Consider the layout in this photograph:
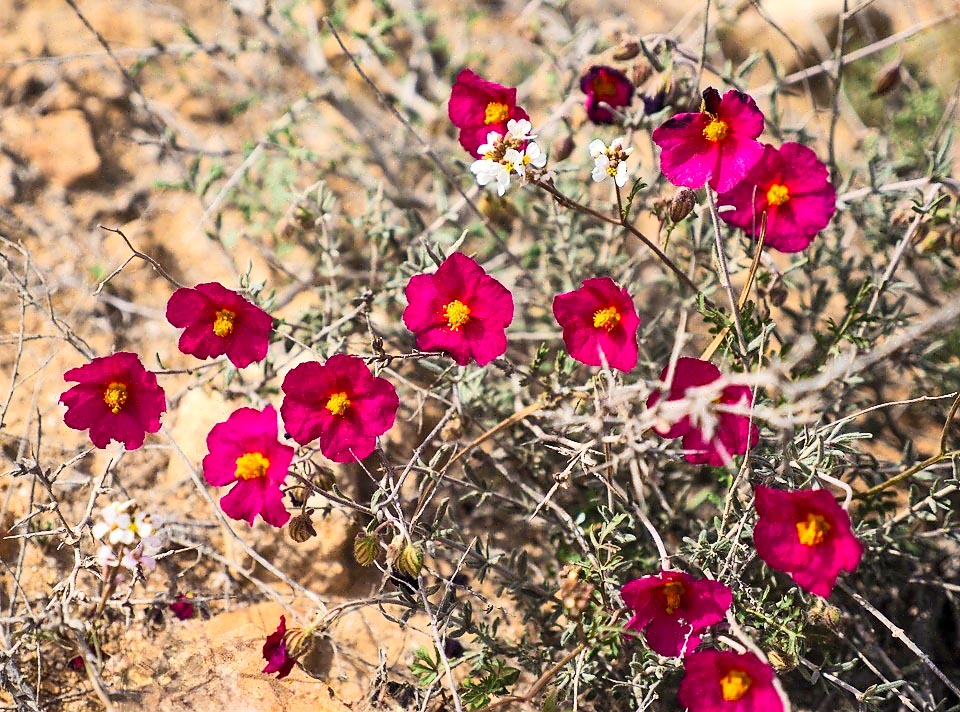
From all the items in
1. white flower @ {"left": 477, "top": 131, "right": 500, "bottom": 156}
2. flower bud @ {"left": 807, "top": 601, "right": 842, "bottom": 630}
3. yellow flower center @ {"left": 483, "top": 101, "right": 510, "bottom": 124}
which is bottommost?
flower bud @ {"left": 807, "top": 601, "right": 842, "bottom": 630}

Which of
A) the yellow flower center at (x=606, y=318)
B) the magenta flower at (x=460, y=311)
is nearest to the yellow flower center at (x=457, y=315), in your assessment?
the magenta flower at (x=460, y=311)

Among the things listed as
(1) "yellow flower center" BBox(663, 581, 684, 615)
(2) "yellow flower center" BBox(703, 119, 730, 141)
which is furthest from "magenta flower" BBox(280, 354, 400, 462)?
(2) "yellow flower center" BBox(703, 119, 730, 141)

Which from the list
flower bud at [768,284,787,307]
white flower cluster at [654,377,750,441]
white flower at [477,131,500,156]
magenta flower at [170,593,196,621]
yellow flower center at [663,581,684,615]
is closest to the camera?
white flower cluster at [654,377,750,441]

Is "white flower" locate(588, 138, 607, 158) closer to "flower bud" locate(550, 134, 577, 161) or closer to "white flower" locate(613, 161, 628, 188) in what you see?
"white flower" locate(613, 161, 628, 188)

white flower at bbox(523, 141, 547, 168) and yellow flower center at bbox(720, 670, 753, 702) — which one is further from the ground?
white flower at bbox(523, 141, 547, 168)

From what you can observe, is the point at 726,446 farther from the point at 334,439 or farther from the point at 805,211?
the point at 334,439

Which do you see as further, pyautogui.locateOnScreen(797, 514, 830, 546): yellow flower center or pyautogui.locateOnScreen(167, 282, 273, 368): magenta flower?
pyautogui.locateOnScreen(167, 282, 273, 368): magenta flower
